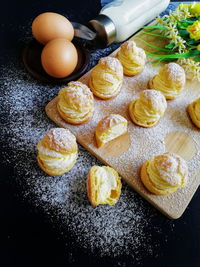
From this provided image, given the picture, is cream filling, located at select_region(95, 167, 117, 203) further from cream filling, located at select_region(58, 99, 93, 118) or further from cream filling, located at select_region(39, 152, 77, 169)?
cream filling, located at select_region(58, 99, 93, 118)

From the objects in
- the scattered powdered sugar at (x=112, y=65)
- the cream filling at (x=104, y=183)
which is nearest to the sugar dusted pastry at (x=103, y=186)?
the cream filling at (x=104, y=183)

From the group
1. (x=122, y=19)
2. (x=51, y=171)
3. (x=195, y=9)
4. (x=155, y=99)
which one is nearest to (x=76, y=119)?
(x=51, y=171)

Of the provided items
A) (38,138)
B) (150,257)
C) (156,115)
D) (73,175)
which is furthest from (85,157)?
(150,257)

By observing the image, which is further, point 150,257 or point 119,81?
point 119,81

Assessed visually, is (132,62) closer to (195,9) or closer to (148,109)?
(148,109)

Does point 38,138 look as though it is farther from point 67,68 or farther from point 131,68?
point 131,68

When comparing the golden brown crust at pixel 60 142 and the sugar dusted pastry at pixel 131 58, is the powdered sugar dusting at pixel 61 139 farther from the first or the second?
the sugar dusted pastry at pixel 131 58
